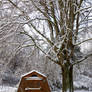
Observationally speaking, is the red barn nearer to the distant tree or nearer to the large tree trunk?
the distant tree

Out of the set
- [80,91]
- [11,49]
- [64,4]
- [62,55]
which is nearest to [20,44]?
[11,49]

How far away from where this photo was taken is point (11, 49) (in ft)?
29.2

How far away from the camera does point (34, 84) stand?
474cm

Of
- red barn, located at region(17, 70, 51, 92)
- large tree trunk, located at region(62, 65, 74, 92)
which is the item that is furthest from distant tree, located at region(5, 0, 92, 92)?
red barn, located at region(17, 70, 51, 92)

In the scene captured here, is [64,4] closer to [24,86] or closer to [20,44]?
[20,44]

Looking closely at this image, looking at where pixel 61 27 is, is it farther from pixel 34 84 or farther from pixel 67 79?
pixel 34 84

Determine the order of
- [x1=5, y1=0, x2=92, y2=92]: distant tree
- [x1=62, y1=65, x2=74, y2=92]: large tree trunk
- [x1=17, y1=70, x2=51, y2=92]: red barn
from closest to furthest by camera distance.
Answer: [x1=17, y1=70, x2=51, y2=92]: red barn, [x1=5, y1=0, x2=92, y2=92]: distant tree, [x1=62, y1=65, x2=74, y2=92]: large tree trunk

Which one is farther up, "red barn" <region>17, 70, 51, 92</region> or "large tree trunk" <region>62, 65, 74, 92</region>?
"red barn" <region>17, 70, 51, 92</region>

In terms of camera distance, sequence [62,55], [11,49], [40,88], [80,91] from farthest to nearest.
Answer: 1. [80,91]
2. [11,49]
3. [62,55]
4. [40,88]

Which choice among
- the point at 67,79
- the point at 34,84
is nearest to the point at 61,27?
the point at 67,79

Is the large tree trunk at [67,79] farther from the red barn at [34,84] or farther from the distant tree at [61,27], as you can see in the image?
the red barn at [34,84]

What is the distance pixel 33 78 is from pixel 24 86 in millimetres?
341

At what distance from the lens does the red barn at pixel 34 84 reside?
4.68 meters

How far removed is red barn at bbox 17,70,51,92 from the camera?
4.68m
